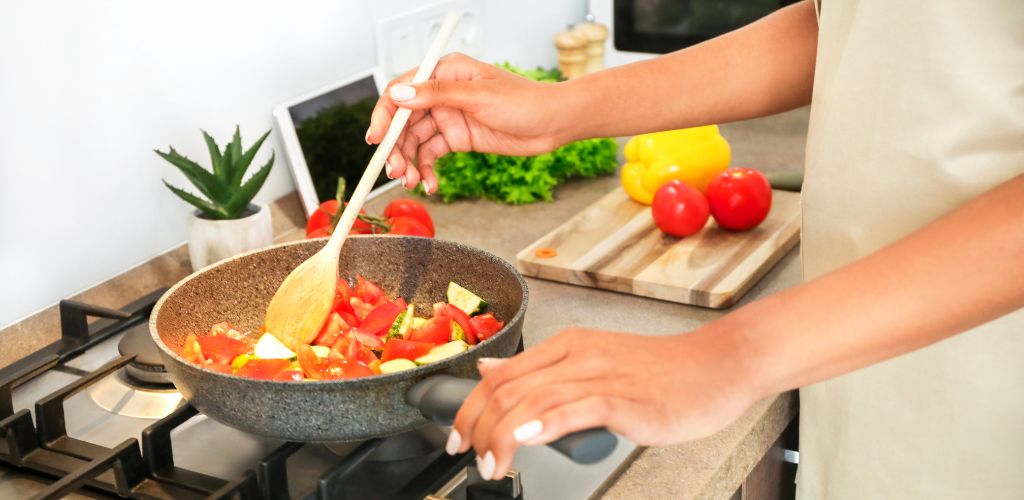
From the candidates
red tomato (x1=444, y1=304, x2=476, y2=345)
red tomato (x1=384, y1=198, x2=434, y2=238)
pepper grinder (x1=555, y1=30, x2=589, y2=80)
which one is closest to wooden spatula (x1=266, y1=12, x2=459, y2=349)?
red tomato (x1=444, y1=304, x2=476, y2=345)

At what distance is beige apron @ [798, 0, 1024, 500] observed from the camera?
88cm

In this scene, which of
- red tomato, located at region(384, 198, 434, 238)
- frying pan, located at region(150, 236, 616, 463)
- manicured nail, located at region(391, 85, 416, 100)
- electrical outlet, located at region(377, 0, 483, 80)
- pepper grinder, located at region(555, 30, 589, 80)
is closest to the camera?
frying pan, located at region(150, 236, 616, 463)

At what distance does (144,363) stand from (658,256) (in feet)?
2.02

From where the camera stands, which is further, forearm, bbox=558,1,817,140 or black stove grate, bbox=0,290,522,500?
forearm, bbox=558,1,817,140

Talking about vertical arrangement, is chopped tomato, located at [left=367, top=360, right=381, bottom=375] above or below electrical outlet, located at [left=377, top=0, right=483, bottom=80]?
below

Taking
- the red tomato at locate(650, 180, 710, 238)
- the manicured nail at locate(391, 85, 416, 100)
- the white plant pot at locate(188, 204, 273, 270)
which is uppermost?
the manicured nail at locate(391, 85, 416, 100)

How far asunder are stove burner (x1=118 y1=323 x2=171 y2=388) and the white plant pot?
0.57 feet

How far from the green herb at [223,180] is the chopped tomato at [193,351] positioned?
11.9 inches

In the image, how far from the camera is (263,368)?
930 mm

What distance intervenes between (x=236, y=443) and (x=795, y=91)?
25.3 inches

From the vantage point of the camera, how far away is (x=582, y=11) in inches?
82.9

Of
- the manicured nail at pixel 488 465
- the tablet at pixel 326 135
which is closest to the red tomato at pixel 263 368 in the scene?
the manicured nail at pixel 488 465

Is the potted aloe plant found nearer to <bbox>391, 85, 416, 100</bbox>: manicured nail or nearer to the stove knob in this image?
<bbox>391, 85, 416, 100</bbox>: manicured nail

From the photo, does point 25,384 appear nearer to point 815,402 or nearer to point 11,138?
point 11,138
